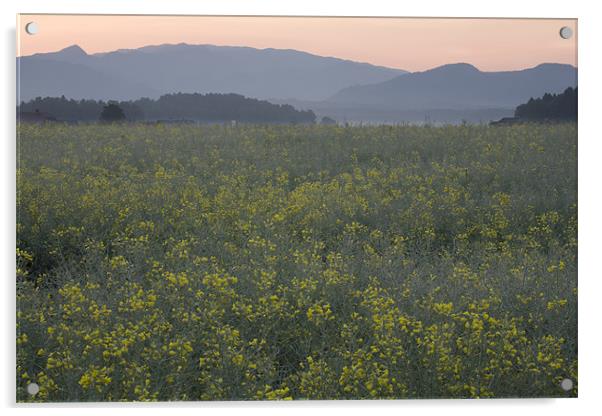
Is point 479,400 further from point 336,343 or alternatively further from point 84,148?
point 84,148

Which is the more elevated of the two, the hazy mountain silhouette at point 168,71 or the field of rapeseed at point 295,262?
the hazy mountain silhouette at point 168,71

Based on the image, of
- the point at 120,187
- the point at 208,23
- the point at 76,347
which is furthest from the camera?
the point at 120,187

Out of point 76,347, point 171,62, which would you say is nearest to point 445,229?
point 171,62

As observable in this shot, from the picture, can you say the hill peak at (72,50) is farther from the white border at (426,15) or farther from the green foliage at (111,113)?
the green foliage at (111,113)

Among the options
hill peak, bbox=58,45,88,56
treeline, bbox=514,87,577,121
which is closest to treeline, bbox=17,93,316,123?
hill peak, bbox=58,45,88,56

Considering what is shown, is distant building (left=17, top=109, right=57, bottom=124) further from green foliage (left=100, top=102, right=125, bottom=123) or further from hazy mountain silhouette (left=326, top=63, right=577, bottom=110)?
hazy mountain silhouette (left=326, top=63, right=577, bottom=110)

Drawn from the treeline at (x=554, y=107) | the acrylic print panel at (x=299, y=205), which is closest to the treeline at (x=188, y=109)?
the acrylic print panel at (x=299, y=205)
